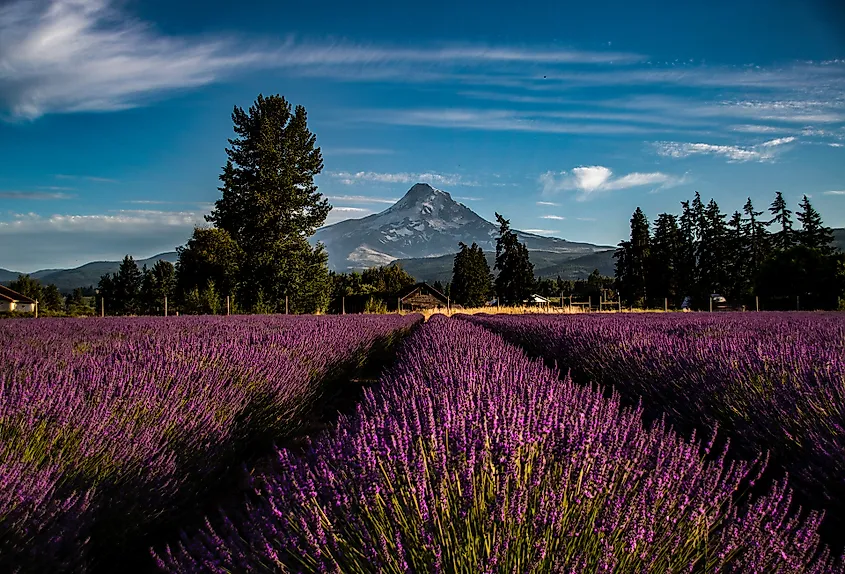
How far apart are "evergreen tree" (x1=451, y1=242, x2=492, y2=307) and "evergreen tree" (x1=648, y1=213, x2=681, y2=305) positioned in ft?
83.3

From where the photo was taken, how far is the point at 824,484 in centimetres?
236

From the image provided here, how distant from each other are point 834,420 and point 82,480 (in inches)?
129

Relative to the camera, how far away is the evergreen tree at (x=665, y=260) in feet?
167

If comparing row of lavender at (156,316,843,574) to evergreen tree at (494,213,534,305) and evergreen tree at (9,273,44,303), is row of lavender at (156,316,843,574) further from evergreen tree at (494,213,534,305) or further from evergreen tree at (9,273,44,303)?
evergreen tree at (9,273,44,303)

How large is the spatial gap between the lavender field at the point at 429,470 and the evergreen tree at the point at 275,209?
74.8ft

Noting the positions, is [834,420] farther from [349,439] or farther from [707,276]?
[707,276]

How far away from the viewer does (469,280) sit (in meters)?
75.6

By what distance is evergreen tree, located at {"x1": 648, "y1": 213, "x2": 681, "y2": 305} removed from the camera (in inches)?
1999

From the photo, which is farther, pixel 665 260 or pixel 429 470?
pixel 665 260

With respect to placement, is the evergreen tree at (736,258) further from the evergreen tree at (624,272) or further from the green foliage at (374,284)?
the green foliage at (374,284)

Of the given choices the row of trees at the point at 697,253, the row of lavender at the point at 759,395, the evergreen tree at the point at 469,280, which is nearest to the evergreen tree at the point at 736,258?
the row of trees at the point at 697,253

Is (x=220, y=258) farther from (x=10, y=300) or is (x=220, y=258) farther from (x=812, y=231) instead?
(x=812, y=231)

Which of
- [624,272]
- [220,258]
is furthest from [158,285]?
[624,272]

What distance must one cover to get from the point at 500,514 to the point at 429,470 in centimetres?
35
